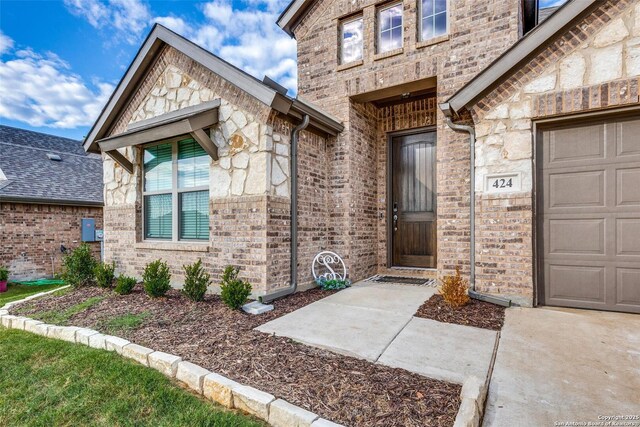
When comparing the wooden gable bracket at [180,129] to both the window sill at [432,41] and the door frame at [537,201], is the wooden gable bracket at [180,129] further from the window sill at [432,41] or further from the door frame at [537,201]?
the door frame at [537,201]

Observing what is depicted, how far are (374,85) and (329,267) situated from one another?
3.37m

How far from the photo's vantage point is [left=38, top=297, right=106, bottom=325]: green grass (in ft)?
13.0

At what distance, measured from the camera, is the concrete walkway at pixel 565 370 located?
1890 mm

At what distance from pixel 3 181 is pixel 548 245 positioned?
14.6 metres

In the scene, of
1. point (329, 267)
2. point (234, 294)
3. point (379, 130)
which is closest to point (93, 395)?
point (234, 294)

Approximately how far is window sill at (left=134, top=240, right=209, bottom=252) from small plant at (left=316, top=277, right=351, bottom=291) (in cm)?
196

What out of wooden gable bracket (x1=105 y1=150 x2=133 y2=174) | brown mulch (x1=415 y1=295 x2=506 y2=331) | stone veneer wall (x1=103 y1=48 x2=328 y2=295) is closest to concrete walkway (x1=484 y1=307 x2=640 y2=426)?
brown mulch (x1=415 y1=295 x2=506 y2=331)

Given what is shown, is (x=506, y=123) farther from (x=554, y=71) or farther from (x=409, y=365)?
(x=409, y=365)

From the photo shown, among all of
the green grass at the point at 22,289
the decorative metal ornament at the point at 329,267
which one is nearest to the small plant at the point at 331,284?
the decorative metal ornament at the point at 329,267

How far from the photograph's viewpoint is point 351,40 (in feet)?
19.8

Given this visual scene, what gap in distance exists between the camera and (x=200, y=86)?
17.0ft

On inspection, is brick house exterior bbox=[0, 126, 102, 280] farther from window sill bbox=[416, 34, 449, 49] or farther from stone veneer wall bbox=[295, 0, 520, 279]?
window sill bbox=[416, 34, 449, 49]

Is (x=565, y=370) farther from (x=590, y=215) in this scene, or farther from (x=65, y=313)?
(x=65, y=313)

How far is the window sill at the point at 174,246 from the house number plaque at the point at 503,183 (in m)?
4.26
